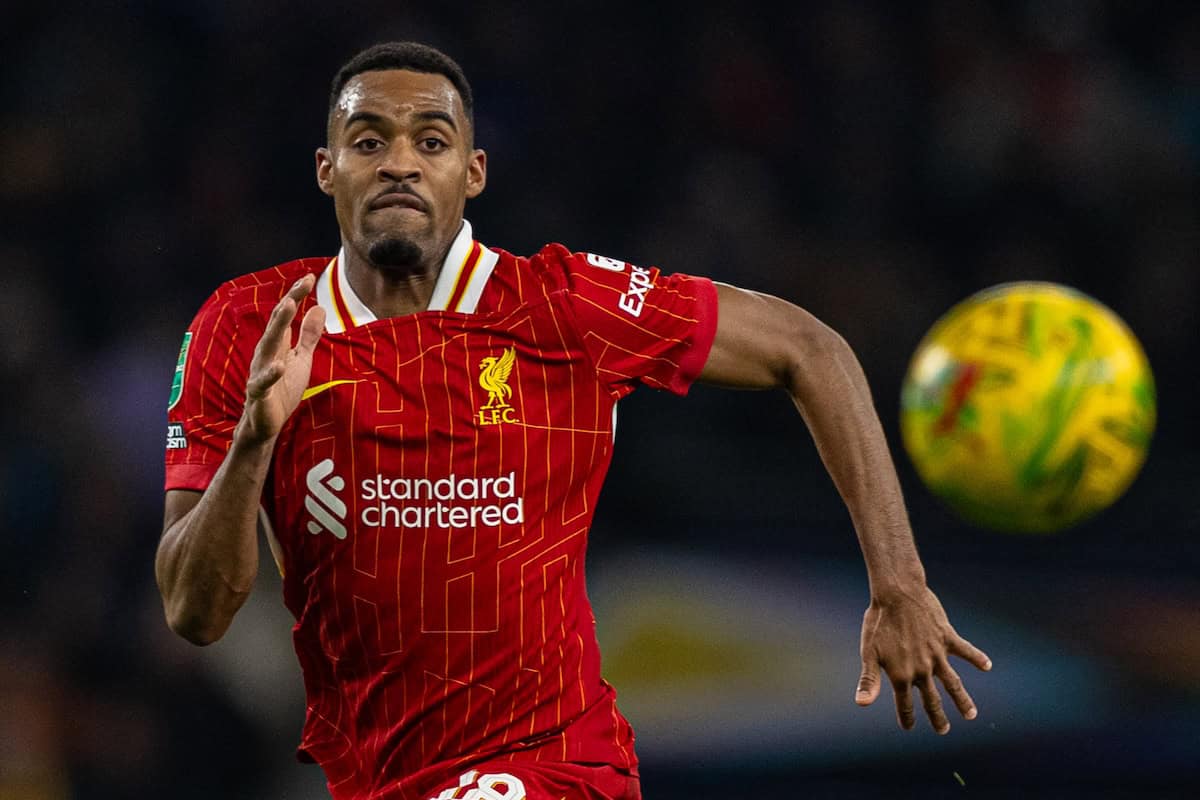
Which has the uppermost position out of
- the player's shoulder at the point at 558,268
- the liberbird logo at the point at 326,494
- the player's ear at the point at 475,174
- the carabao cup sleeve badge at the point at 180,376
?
the player's ear at the point at 475,174

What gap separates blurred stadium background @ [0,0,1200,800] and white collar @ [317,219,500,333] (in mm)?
3499

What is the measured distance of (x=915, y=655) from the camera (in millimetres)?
3820

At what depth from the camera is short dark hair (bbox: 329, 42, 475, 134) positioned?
4164 millimetres

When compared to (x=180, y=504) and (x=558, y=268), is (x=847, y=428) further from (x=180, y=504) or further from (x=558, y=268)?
(x=180, y=504)

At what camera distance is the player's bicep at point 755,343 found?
414 centimetres

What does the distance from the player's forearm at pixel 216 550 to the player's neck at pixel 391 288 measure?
0.58 meters

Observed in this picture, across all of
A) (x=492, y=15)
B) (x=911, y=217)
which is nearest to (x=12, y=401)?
(x=492, y=15)

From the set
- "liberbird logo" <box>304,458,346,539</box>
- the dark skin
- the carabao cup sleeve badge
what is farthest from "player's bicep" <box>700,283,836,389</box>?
the carabao cup sleeve badge

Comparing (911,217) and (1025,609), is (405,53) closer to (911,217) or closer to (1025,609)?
(1025,609)

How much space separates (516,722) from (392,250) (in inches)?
43.9

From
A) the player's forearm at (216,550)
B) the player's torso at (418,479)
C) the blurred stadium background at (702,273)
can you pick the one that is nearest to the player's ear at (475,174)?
the player's torso at (418,479)

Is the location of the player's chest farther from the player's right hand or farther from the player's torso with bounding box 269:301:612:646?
the player's right hand

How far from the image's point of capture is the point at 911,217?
9477 mm

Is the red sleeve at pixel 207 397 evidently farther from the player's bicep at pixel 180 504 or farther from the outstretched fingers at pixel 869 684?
the outstretched fingers at pixel 869 684
